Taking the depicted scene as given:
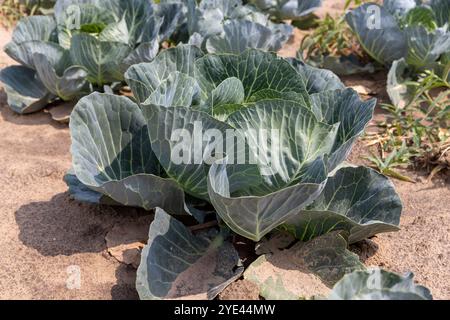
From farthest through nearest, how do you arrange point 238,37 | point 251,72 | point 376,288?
point 238,37 → point 251,72 → point 376,288

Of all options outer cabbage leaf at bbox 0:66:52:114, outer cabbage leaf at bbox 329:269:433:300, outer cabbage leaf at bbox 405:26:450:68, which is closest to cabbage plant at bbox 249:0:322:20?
outer cabbage leaf at bbox 405:26:450:68

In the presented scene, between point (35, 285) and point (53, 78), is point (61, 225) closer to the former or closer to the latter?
point (35, 285)

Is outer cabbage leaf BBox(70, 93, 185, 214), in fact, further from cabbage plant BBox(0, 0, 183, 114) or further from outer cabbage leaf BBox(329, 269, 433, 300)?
cabbage plant BBox(0, 0, 183, 114)

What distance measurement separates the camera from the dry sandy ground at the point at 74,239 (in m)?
2.20

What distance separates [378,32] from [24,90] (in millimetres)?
1953

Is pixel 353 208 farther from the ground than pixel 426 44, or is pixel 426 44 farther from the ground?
pixel 426 44

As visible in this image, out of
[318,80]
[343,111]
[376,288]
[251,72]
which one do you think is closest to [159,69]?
[251,72]

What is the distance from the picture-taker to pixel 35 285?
2186 mm

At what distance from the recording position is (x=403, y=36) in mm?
3520

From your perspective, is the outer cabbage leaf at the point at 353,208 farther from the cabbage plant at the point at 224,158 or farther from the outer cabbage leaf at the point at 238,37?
the outer cabbage leaf at the point at 238,37

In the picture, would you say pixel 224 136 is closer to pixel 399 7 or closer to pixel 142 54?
pixel 142 54

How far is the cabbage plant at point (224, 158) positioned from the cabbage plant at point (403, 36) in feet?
3.53

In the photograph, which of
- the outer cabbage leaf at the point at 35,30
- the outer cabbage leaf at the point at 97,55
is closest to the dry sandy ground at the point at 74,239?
the outer cabbage leaf at the point at 97,55
